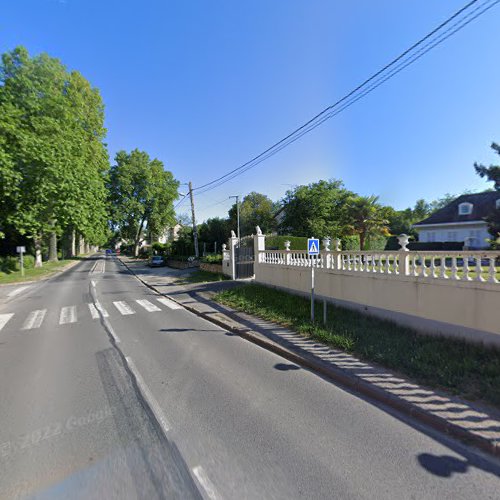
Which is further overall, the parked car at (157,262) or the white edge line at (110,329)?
the parked car at (157,262)

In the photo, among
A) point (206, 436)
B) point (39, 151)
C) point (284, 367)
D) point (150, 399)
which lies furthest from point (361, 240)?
point (206, 436)

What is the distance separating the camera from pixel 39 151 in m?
18.5

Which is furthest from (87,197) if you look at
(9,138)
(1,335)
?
(1,335)

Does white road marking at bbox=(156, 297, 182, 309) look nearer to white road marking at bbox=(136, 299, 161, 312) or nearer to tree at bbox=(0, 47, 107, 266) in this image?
white road marking at bbox=(136, 299, 161, 312)

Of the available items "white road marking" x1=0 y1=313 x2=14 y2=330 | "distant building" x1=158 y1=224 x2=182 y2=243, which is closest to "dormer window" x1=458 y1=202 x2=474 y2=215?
"white road marking" x1=0 y1=313 x2=14 y2=330

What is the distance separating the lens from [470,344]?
5336 millimetres

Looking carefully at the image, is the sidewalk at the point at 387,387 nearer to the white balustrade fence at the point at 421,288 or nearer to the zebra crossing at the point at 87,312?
the white balustrade fence at the point at 421,288

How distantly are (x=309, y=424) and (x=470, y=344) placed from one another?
3.60m

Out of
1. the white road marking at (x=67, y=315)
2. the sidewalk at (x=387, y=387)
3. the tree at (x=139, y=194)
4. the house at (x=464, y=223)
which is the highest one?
the tree at (x=139, y=194)

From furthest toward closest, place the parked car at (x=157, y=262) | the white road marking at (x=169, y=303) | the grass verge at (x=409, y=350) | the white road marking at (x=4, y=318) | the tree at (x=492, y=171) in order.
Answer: the parked car at (x=157, y=262), the tree at (x=492, y=171), the white road marking at (x=169, y=303), the white road marking at (x=4, y=318), the grass verge at (x=409, y=350)

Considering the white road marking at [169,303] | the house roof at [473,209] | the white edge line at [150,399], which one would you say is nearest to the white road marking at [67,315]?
the white road marking at [169,303]

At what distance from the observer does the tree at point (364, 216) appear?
31172 mm

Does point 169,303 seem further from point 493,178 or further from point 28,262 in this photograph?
point 28,262

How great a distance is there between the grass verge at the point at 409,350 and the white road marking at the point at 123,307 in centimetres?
471
